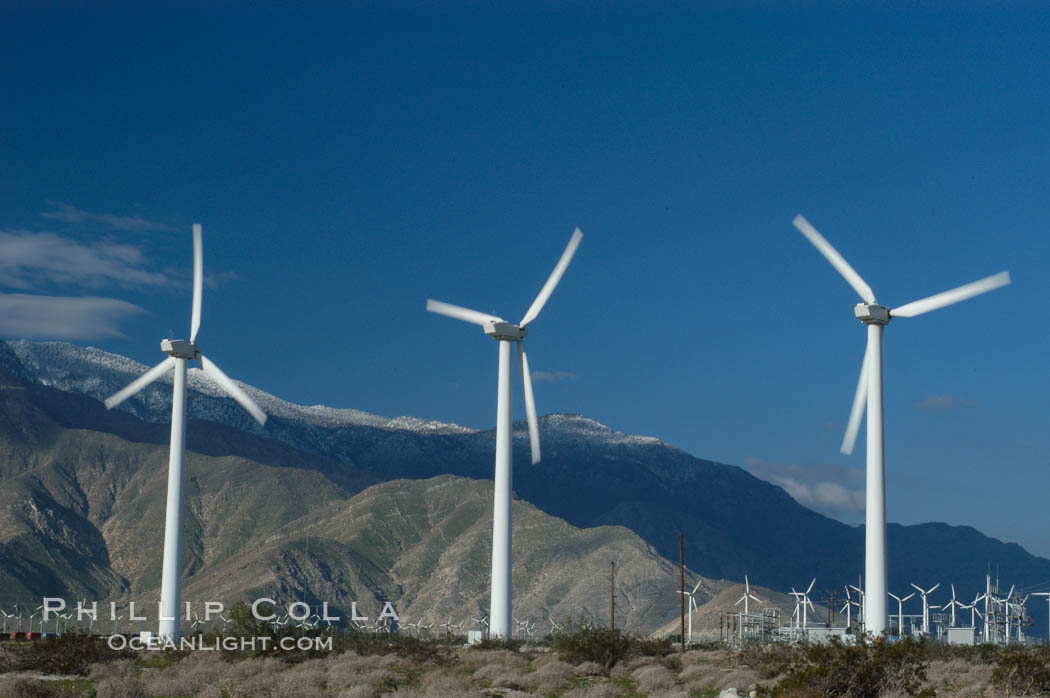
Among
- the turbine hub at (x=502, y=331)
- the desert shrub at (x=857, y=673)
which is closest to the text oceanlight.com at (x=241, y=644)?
the turbine hub at (x=502, y=331)

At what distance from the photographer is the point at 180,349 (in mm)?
68000

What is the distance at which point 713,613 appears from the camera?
19550 centimetres

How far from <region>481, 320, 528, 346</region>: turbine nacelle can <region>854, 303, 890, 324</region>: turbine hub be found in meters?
19.1

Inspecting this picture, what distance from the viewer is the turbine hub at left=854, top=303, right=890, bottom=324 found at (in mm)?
52750

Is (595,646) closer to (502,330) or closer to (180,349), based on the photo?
(502,330)

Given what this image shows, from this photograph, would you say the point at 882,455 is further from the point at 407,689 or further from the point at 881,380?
the point at 407,689

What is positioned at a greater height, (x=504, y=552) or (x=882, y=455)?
(x=882, y=455)

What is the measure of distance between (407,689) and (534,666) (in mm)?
13821

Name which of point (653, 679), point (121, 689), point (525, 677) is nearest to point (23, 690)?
point (121, 689)

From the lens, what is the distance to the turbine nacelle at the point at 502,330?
64.9m

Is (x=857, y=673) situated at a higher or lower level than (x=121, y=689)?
higher

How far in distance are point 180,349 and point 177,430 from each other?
505cm

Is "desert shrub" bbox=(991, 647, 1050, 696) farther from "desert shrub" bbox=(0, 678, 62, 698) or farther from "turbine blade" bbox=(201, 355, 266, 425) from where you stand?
"turbine blade" bbox=(201, 355, 266, 425)

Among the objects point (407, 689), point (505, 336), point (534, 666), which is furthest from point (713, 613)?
point (407, 689)
